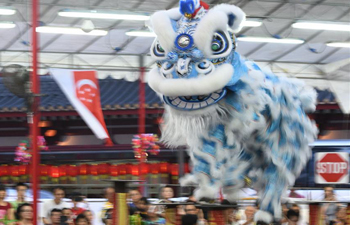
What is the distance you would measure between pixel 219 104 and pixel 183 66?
1.15 ft

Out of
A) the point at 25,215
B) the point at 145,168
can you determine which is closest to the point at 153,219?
the point at 25,215

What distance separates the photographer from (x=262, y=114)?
439 cm

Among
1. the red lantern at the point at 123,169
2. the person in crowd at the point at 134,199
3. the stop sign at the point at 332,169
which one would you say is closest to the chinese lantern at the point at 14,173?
the red lantern at the point at 123,169

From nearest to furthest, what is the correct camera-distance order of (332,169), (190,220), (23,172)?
1. (190,220)
2. (332,169)
3. (23,172)

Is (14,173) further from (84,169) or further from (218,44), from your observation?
(218,44)

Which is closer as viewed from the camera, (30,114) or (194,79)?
(194,79)

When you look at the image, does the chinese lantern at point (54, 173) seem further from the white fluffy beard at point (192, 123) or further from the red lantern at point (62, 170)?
the white fluffy beard at point (192, 123)

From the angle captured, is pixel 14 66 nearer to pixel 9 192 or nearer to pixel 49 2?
pixel 9 192

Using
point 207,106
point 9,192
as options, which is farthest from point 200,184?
point 9,192

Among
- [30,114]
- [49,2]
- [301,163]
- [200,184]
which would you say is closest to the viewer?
[200,184]

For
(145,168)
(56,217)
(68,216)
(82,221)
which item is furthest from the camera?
(145,168)

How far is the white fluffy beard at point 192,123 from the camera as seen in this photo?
13.3ft

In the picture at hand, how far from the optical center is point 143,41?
611 inches

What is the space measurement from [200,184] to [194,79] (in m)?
0.70
